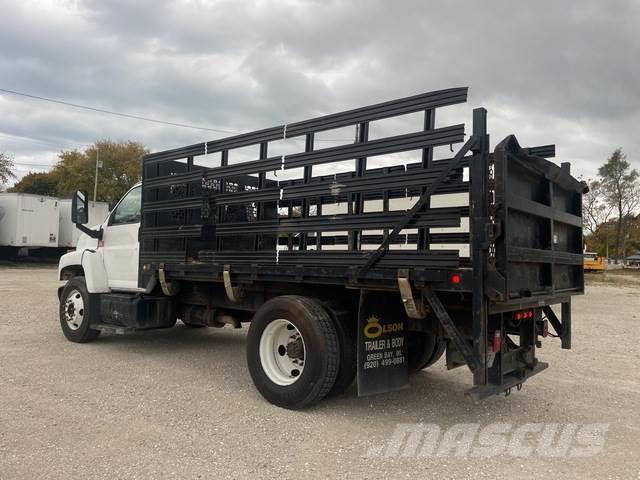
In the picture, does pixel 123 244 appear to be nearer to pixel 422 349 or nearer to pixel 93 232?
pixel 93 232

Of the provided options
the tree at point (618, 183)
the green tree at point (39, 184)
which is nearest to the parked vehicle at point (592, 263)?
the tree at point (618, 183)

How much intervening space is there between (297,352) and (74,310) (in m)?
4.18

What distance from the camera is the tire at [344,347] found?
4.54 meters

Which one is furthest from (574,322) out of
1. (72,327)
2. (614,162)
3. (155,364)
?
(614,162)

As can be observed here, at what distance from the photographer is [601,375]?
6297mm

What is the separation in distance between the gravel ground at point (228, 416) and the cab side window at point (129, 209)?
177 cm

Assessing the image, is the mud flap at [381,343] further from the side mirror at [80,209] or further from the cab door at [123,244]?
the side mirror at [80,209]

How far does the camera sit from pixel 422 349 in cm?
530

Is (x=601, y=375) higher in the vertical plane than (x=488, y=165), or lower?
lower

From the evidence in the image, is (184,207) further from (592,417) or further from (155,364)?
(592,417)

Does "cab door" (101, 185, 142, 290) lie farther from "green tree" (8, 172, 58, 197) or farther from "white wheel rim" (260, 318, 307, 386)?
"green tree" (8, 172, 58, 197)

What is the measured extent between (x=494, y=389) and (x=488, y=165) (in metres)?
1.74

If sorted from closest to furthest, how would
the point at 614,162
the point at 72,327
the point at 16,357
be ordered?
the point at 16,357
the point at 72,327
the point at 614,162

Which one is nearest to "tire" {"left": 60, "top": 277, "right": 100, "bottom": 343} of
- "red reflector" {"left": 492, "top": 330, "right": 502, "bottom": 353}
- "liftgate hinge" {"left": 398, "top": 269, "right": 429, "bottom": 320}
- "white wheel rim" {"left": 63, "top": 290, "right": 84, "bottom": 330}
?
"white wheel rim" {"left": 63, "top": 290, "right": 84, "bottom": 330}
